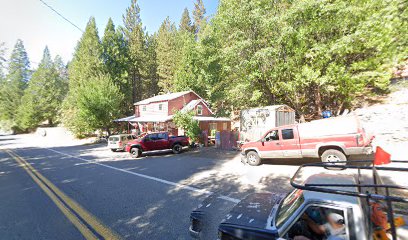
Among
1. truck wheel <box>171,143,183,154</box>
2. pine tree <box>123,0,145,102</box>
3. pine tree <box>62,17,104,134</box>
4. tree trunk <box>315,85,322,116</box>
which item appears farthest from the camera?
pine tree <box>123,0,145,102</box>

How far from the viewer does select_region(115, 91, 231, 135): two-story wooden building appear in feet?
85.8

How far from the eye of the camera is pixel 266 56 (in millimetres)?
13828

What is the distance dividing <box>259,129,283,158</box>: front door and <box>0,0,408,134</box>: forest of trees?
489 centimetres

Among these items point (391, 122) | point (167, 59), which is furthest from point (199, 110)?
point (391, 122)

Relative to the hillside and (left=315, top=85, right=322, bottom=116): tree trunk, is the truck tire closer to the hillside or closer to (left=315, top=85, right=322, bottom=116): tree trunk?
the hillside

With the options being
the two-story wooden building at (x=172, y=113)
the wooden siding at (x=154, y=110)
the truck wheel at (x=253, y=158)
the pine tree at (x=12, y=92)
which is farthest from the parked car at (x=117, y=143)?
the pine tree at (x=12, y=92)

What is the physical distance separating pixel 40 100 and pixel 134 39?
29942 millimetres

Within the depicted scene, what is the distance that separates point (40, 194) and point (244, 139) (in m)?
12.2

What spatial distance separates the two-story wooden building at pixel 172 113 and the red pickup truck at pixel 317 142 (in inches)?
589

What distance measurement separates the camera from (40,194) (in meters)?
6.75

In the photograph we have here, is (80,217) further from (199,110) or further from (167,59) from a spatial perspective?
(167,59)

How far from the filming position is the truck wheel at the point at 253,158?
10.1m

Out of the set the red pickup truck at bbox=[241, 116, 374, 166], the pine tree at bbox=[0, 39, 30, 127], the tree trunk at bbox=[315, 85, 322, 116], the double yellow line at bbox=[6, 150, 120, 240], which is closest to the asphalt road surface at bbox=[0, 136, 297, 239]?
the double yellow line at bbox=[6, 150, 120, 240]

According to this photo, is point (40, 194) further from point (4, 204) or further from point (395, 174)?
point (395, 174)
